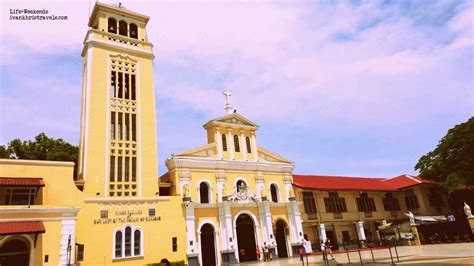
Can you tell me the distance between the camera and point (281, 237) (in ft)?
102

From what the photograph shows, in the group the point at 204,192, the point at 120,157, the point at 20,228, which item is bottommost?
the point at 20,228

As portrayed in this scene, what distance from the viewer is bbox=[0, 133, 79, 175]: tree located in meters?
32.1

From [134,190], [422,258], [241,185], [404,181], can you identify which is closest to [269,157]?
[241,185]

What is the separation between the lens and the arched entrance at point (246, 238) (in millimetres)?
28609

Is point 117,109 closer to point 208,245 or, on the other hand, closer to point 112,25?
point 112,25

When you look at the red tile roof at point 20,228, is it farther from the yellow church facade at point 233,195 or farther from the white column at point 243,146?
the white column at point 243,146

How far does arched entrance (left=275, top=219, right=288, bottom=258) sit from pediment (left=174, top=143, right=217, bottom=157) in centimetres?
871

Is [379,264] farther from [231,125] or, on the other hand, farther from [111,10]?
[111,10]

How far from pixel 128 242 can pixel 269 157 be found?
1571 centimetres

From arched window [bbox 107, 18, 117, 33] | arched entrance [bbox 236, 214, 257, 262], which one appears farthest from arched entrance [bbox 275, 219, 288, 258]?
arched window [bbox 107, 18, 117, 33]

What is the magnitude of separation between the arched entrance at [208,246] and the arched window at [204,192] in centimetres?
225

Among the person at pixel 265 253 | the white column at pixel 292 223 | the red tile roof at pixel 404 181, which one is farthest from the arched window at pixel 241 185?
the red tile roof at pixel 404 181

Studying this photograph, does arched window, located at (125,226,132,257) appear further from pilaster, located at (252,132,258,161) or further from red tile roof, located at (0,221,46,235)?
pilaster, located at (252,132,258,161)

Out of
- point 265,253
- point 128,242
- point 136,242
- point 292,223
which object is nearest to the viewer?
point 128,242
